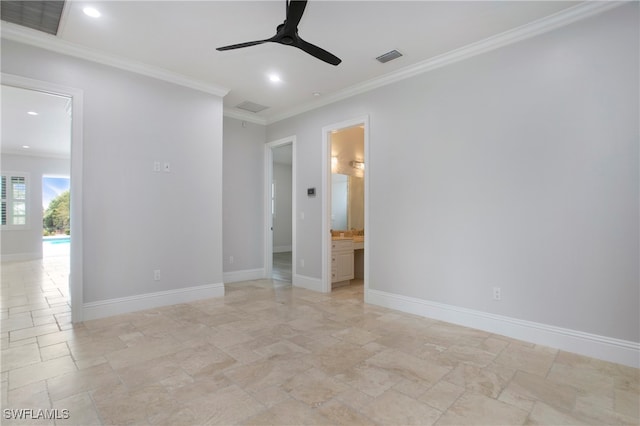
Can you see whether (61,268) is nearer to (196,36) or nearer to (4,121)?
(4,121)

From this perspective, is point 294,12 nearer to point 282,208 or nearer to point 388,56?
point 388,56

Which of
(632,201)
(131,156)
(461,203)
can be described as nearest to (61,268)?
(131,156)

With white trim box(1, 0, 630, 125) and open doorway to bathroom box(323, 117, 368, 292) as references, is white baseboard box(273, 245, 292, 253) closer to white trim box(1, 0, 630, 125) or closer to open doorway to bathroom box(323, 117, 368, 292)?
open doorway to bathroom box(323, 117, 368, 292)

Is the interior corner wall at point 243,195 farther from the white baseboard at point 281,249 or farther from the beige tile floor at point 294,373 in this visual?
the white baseboard at point 281,249

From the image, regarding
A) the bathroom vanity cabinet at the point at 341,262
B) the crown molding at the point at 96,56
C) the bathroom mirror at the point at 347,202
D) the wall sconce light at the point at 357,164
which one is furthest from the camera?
the wall sconce light at the point at 357,164

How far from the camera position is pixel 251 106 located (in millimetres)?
5246

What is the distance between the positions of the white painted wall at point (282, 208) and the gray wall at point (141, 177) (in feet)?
19.0

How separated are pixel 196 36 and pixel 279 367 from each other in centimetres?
328

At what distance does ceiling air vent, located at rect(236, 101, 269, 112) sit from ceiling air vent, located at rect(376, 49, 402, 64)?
92.9 inches

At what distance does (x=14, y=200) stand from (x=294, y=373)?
10359mm

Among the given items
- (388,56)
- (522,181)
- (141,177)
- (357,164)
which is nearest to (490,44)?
(388,56)

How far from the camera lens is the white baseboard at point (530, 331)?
2.50 meters

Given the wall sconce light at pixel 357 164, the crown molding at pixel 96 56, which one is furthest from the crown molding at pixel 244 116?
the wall sconce light at pixel 357 164

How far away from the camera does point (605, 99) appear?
102 inches
